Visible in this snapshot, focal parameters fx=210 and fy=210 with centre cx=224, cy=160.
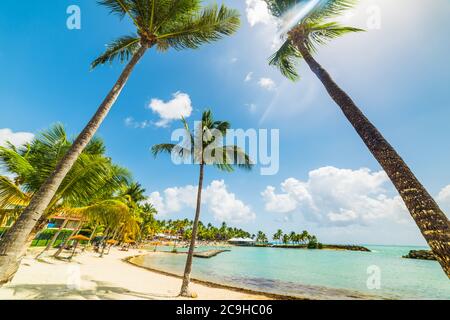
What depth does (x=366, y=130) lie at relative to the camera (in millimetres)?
3852

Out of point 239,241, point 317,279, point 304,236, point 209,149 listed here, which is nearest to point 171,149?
point 209,149

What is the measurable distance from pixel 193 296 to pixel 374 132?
958 centimetres

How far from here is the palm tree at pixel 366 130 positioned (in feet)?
8.38

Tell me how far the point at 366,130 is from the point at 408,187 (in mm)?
1269

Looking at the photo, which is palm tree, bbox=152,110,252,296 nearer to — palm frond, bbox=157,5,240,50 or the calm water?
palm frond, bbox=157,5,240,50

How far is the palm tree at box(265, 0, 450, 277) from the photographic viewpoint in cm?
255

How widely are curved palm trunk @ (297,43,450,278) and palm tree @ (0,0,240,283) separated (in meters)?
5.48

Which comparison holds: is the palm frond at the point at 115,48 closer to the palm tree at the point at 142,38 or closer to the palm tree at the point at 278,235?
the palm tree at the point at 142,38

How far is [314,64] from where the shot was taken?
5.49 m

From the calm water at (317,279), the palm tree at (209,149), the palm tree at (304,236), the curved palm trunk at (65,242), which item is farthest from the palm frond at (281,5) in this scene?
the palm tree at (304,236)

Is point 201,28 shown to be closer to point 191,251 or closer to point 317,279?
point 191,251
